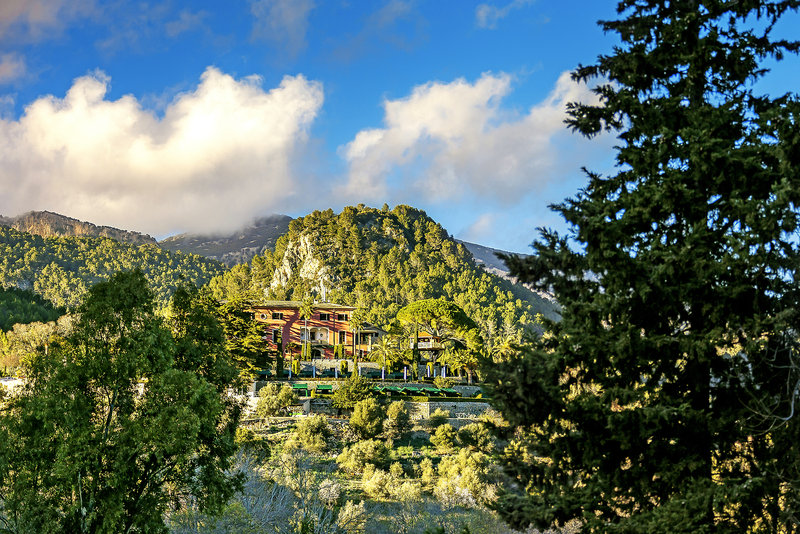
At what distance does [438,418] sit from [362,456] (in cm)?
726

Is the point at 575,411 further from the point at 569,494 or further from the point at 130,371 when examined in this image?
the point at 130,371

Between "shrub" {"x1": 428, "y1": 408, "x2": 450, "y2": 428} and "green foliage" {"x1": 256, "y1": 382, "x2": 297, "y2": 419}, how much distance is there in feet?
28.7

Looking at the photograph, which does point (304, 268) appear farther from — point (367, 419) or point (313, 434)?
point (313, 434)

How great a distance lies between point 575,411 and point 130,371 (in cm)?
719

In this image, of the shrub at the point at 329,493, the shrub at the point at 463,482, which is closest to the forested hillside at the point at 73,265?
the shrub at the point at 463,482

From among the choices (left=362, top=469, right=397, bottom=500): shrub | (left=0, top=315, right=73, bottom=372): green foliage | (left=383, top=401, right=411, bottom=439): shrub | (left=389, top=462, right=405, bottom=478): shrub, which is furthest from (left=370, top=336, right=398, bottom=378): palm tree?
(left=0, top=315, right=73, bottom=372): green foliage

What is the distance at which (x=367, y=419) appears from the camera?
35.3 m

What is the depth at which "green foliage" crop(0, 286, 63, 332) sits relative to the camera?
6912 cm

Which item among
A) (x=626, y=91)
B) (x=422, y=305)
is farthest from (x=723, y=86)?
(x=422, y=305)

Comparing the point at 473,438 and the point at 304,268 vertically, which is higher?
the point at 304,268

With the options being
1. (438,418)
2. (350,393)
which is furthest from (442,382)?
(350,393)

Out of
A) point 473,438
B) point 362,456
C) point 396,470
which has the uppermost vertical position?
point 473,438

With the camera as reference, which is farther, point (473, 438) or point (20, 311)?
point (20, 311)

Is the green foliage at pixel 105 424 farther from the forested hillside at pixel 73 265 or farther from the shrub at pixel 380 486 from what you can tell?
the forested hillside at pixel 73 265
